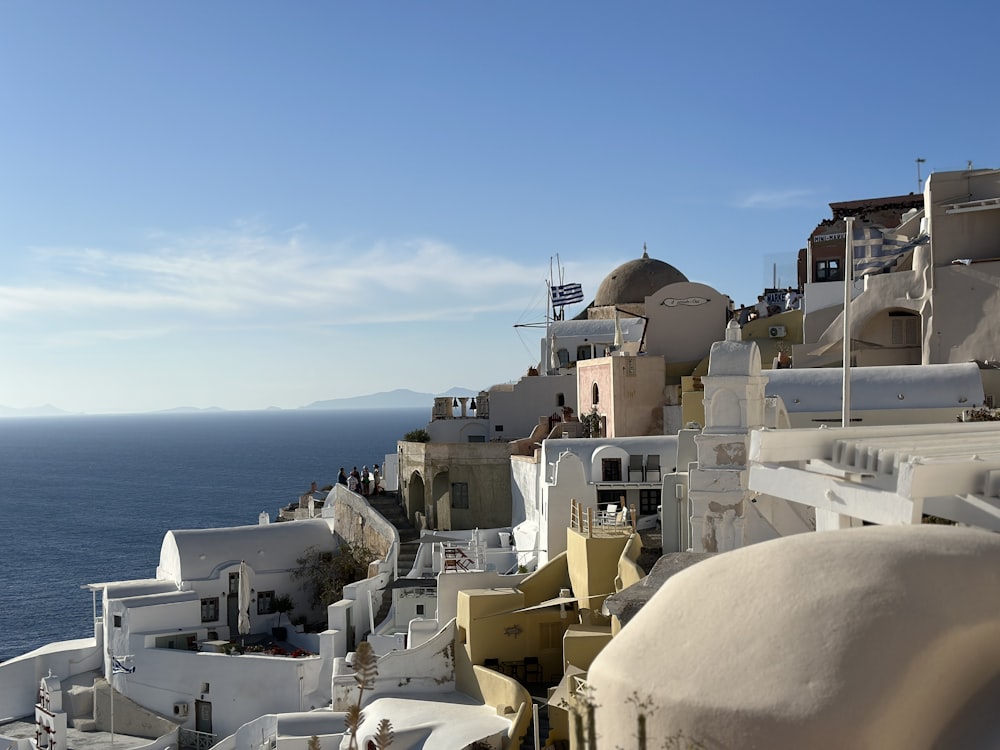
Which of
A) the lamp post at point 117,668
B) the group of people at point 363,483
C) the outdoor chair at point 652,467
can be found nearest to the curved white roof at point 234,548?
the lamp post at point 117,668

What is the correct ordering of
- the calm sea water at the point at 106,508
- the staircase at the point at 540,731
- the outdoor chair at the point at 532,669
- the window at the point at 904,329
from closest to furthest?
the staircase at the point at 540,731 < the outdoor chair at the point at 532,669 < the window at the point at 904,329 < the calm sea water at the point at 106,508

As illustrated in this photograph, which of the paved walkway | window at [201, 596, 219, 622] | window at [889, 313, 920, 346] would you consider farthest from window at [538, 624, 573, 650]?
window at [889, 313, 920, 346]

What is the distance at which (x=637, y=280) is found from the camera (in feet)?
155

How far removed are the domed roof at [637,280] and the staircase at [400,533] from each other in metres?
15.0

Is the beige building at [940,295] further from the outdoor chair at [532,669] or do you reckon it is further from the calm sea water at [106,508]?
the calm sea water at [106,508]

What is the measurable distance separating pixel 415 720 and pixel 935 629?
14967mm

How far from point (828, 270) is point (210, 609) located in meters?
28.6

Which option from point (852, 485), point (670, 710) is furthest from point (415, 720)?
point (670, 710)

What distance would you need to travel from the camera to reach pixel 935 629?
6.86m

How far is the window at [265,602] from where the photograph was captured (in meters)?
33.5

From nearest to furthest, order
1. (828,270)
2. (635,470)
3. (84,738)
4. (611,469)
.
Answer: (635,470)
(611,469)
(84,738)
(828,270)

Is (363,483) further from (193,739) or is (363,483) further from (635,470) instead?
(635,470)

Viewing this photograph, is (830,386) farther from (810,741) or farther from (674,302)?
(810,741)

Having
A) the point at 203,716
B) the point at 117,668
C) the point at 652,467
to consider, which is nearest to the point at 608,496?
the point at 652,467
